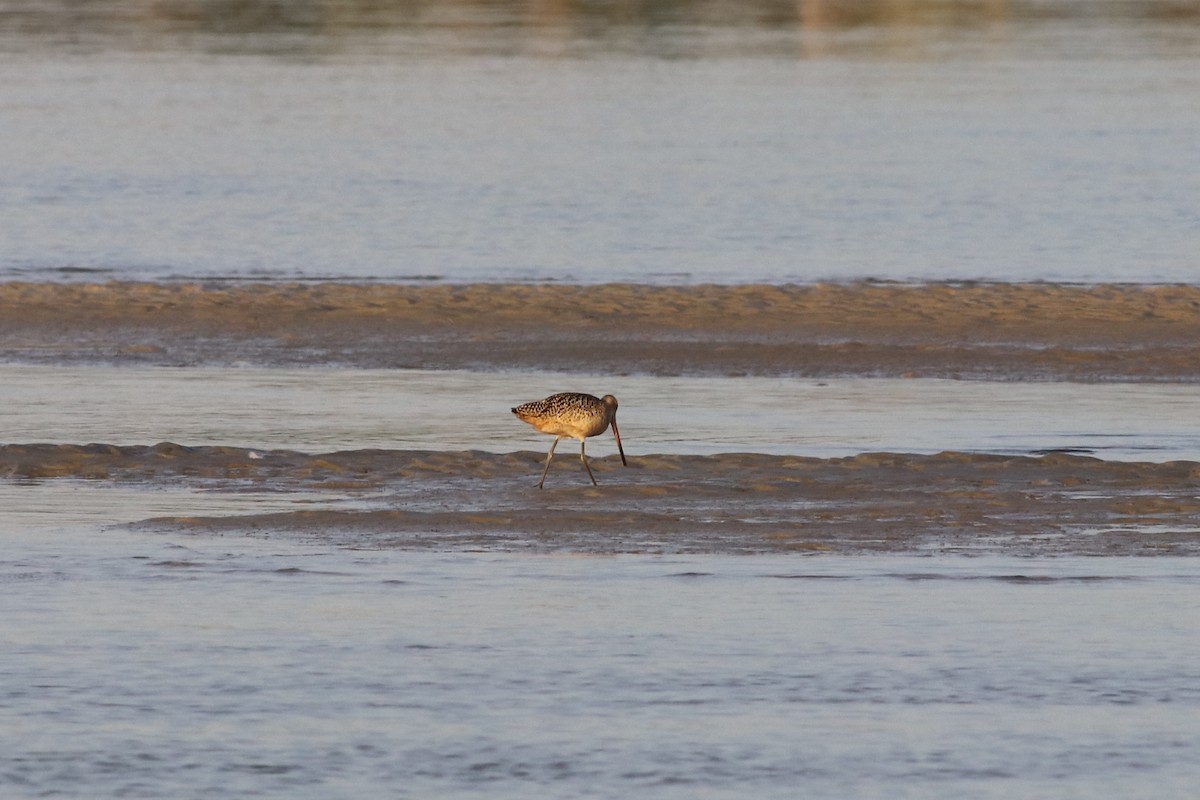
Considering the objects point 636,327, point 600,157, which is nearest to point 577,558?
point 636,327

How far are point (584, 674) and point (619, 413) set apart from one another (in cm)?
734

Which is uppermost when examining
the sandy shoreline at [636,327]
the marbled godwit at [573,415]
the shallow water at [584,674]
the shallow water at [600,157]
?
the shallow water at [600,157]

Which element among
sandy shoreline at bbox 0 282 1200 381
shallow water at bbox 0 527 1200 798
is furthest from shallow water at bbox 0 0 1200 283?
shallow water at bbox 0 527 1200 798

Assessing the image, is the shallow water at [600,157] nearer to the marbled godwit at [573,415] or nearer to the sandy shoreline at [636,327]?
the sandy shoreline at [636,327]

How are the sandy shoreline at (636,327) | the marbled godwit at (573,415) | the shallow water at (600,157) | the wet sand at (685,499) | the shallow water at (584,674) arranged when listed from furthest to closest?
the shallow water at (600,157) → the sandy shoreline at (636,327) → the marbled godwit at (573,415) → the wet sand at (685,499) → the shallow water at (584,674)

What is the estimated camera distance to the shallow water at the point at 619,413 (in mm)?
16000

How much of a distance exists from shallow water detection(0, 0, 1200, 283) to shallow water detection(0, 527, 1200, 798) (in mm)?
13496

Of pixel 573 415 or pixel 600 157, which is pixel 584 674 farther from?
pixel 600 157

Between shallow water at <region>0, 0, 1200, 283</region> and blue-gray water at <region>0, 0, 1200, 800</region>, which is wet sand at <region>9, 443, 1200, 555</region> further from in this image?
shallow water at <region>0, 0, 1200, 283</region>

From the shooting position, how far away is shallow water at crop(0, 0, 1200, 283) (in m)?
27.3

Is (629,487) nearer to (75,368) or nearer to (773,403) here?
(773,403)

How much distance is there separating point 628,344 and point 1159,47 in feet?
147

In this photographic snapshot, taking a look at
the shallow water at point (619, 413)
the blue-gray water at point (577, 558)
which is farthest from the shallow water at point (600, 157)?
the shallow water at point (619, 413)

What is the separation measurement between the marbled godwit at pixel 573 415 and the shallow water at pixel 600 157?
11.2 metres
